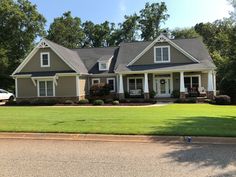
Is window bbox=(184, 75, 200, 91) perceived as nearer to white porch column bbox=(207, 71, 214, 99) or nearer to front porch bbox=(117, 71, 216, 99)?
front porch bbox=(117, 71, 216, 99)

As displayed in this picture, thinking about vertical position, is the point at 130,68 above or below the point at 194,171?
above

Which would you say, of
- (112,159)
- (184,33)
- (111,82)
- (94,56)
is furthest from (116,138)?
(184,33)

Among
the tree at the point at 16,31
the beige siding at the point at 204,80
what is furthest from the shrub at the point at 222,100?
the tree at the point at 16,31

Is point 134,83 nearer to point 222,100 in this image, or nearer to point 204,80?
point 204,80

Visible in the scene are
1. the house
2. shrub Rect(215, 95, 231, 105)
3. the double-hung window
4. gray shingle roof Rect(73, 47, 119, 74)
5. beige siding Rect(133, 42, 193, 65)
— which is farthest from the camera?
gray shingle roof Rect(73, 47, 119, 74)

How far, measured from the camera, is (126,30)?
232ft

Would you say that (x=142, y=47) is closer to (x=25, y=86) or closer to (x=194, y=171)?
(x=25, y=86)

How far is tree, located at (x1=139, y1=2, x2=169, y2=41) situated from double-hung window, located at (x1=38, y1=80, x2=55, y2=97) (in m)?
38.7

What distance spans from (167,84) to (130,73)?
181 inches

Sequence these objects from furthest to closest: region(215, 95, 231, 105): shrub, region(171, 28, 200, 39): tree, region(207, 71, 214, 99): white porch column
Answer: region(171, 28, 200, 39): tree
region(207, 71, 214, 99): white porch column
region(215, 95, 231, 105): shrub

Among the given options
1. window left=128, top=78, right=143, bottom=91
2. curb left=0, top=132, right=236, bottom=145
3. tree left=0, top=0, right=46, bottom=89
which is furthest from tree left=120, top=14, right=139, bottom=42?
curb left=0, top=132, right=236, bottom=145

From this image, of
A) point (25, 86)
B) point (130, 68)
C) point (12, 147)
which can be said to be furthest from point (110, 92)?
point (12, 147)

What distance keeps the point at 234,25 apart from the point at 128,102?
17127mm

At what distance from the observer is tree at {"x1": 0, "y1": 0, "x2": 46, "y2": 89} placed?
4947 centimetres
